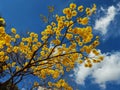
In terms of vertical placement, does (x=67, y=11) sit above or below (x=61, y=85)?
above

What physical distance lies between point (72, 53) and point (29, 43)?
2467mm

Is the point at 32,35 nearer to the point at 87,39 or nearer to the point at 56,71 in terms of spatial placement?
the point at 56,71

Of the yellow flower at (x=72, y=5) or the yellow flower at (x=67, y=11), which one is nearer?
the yellow flower at (x=72, y=5)

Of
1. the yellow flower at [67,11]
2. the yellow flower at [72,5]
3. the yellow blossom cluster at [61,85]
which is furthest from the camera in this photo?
the yellow blossom cluster at [61,85]

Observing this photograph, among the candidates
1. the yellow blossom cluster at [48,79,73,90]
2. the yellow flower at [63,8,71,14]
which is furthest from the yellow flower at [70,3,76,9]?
the yellow blossom cluster at [48,79,73,90]

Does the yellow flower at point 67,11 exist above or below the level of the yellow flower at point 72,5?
below

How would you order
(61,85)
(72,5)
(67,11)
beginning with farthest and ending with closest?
(61,85) → (67,11) → (72,5)

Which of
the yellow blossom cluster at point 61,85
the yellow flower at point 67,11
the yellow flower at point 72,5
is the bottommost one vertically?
the yellow blossom cluster at point 61,85

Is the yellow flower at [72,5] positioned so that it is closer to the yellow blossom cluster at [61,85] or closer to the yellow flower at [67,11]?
the yellow flower at [67,11]

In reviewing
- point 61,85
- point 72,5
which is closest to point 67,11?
point 72,5

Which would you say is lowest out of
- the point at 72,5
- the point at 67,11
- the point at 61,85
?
the point at 61,85

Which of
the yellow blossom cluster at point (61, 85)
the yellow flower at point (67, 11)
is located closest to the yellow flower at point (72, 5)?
the yellow flower at point (67, 11)

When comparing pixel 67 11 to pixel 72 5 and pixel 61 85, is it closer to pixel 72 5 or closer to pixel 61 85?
pixel 72 5

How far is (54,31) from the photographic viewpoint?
1319 cm
